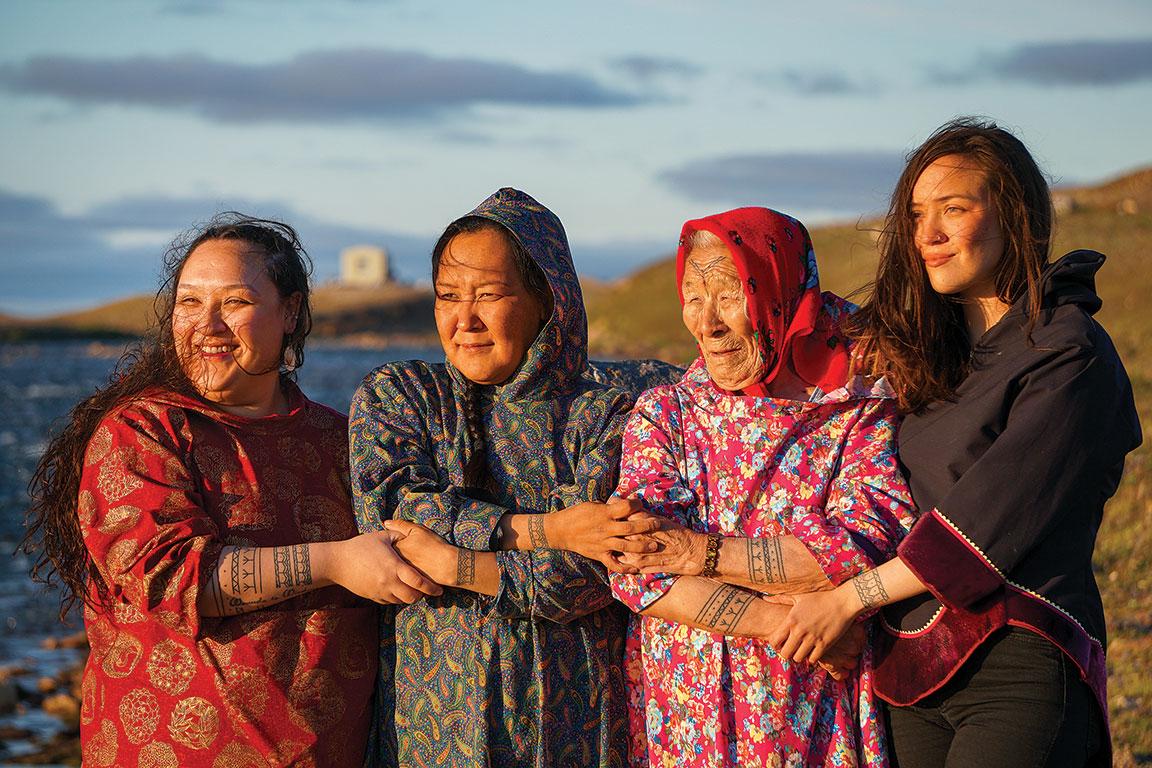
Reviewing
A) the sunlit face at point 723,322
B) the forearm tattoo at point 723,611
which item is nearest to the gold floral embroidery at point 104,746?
the forearm tattoo at point 723,611

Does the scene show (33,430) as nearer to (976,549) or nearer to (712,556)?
(712,556)

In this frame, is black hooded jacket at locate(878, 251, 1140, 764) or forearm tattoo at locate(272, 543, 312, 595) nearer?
black hooded jacket at locate(878, 251, 1140, 764)

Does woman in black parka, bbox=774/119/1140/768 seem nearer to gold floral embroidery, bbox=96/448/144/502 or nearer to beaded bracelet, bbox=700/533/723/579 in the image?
beaded bracelet, bbox=700/533/723/579

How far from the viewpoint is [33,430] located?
28.3m

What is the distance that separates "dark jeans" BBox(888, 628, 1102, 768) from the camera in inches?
122

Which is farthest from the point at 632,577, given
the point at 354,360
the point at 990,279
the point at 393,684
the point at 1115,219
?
the point at 354,360

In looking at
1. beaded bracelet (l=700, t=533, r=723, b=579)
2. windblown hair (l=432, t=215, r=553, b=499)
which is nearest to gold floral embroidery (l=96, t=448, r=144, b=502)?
windblown hair (l=432, t=215, r=553, b=499)

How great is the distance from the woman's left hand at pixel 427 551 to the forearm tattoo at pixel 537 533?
21 cm

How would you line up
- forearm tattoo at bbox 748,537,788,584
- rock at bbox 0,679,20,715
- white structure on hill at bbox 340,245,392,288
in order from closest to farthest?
forearm tattoo at bbox 748,537,788,584, rock at bbox 0,679,20,715, white structure on hill at bbox 340,245,392,288

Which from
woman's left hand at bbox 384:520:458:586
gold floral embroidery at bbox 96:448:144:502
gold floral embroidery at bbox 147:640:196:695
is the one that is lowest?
gold floral embroidery at bbox 147:640:196:695

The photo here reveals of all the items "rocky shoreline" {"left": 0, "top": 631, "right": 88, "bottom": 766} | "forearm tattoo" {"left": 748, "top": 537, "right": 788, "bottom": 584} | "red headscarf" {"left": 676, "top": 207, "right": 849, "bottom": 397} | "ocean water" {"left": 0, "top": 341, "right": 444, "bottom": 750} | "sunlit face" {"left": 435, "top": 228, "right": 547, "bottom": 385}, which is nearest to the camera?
"forearm tattoo" {"left": 748, "top": 537, "right": 788, "bottom": 584}

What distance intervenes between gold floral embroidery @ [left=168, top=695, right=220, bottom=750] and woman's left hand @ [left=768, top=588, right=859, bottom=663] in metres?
1.54

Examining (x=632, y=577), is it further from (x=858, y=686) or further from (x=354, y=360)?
(x=354, y=360)

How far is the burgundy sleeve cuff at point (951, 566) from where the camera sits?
10.2 feet
